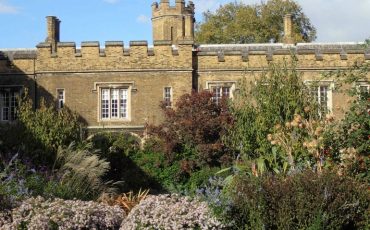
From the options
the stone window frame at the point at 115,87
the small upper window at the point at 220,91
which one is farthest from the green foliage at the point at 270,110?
the stone window frame at the point at 115,87

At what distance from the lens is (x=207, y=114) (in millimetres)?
25938

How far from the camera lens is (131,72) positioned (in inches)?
1160

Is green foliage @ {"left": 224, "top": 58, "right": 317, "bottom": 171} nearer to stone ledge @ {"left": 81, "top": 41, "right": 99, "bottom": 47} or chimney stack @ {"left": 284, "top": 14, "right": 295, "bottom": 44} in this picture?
stone ledge @ {"left": 81, "top": 41, "right": 99, "bottom": 47}

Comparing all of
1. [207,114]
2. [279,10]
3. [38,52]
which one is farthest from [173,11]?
[207,114]

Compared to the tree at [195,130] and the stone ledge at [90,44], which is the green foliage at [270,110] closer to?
the tree at [195,130]

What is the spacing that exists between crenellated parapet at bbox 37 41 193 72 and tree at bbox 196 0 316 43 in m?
15.2

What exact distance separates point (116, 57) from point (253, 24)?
54.7 feet

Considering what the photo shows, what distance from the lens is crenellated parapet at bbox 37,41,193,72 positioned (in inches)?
1152

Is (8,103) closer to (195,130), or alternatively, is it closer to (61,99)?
(61,99)

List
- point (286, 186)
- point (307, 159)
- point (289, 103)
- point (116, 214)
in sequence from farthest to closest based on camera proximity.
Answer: point (289, 103) < point (307, 159) < point (116, 214) < point (286, 186)

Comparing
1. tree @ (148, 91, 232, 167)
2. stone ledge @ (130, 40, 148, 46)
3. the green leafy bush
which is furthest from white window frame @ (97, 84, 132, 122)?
the green leafy bush

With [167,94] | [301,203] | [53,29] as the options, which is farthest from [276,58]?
[301,203]

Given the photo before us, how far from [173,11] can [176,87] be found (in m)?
20.0

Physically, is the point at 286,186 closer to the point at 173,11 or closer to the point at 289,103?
the point at 289,103
